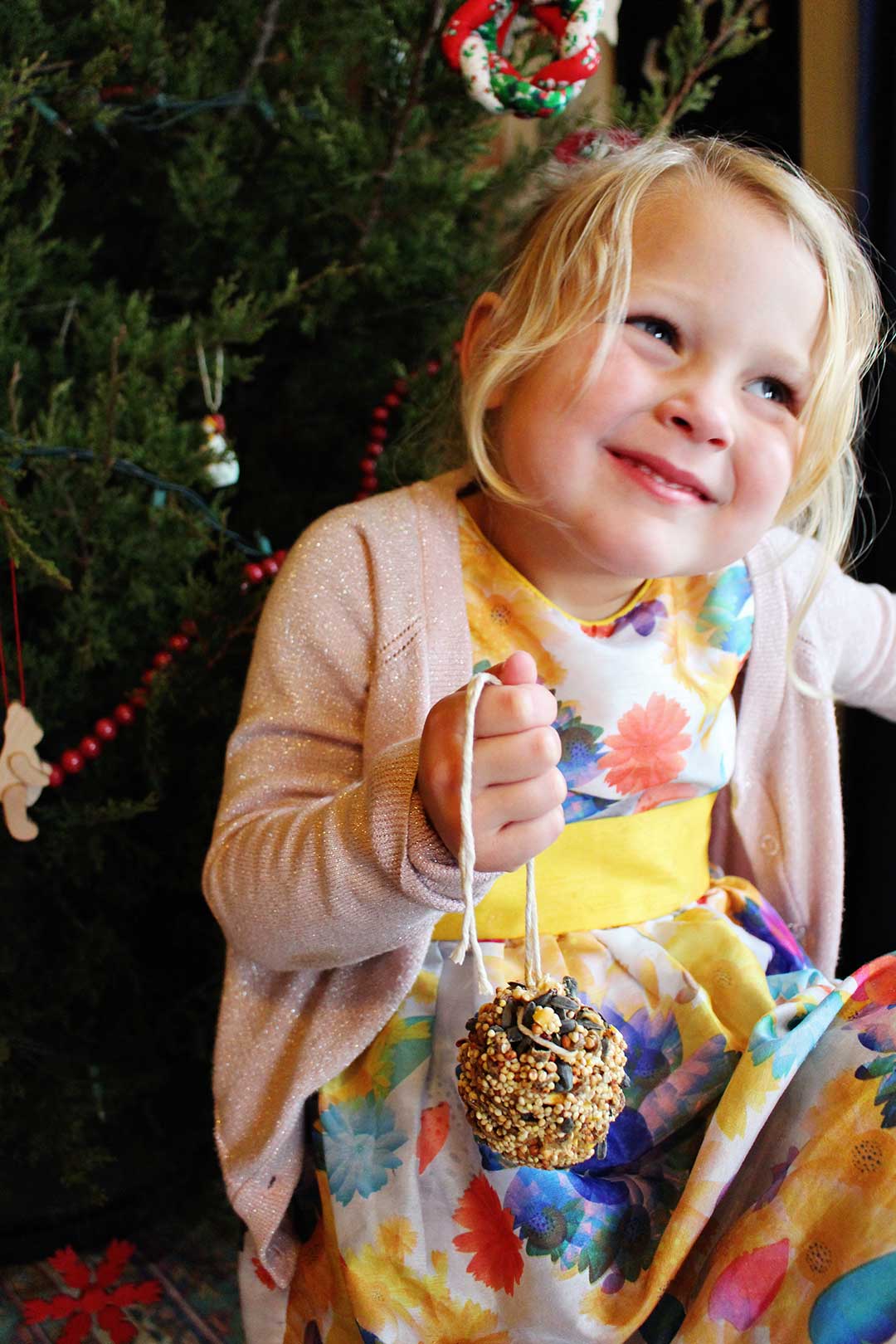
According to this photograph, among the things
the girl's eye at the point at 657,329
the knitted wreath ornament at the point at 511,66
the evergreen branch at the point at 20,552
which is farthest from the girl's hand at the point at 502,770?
the knitted wreath ornament at the point at 511,66

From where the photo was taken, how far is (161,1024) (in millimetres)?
1189

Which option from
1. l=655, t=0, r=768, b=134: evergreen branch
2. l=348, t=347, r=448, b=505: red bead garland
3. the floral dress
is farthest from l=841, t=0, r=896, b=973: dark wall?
l=348, t=347, r=448, b=505: red bead garland

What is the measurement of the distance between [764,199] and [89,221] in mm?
761

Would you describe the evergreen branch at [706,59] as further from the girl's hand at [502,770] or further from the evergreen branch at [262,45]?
the girl's hand at [502,770]

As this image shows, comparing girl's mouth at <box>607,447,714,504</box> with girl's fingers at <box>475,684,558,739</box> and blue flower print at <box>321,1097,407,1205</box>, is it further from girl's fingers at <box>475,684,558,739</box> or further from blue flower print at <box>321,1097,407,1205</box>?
blue flower print at <box>321,1097,407,1205</box>

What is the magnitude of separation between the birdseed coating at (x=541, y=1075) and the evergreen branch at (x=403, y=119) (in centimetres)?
83

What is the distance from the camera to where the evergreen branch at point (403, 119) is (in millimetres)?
1033

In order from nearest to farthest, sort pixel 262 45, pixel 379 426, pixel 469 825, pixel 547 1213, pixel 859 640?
pixel 469 825 < pixel 547 1213 < pixel 859 640 < pixel 262 45 < pixel 379 426

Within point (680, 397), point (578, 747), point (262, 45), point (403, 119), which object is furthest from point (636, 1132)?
point (262, 45)

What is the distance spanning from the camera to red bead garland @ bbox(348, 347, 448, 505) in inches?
46.9

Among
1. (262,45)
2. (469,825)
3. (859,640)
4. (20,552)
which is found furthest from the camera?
(262,45)

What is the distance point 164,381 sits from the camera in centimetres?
107

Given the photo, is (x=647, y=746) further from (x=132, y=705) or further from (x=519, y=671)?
(x=132, y=705)

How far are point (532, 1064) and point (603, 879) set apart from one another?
29cm
